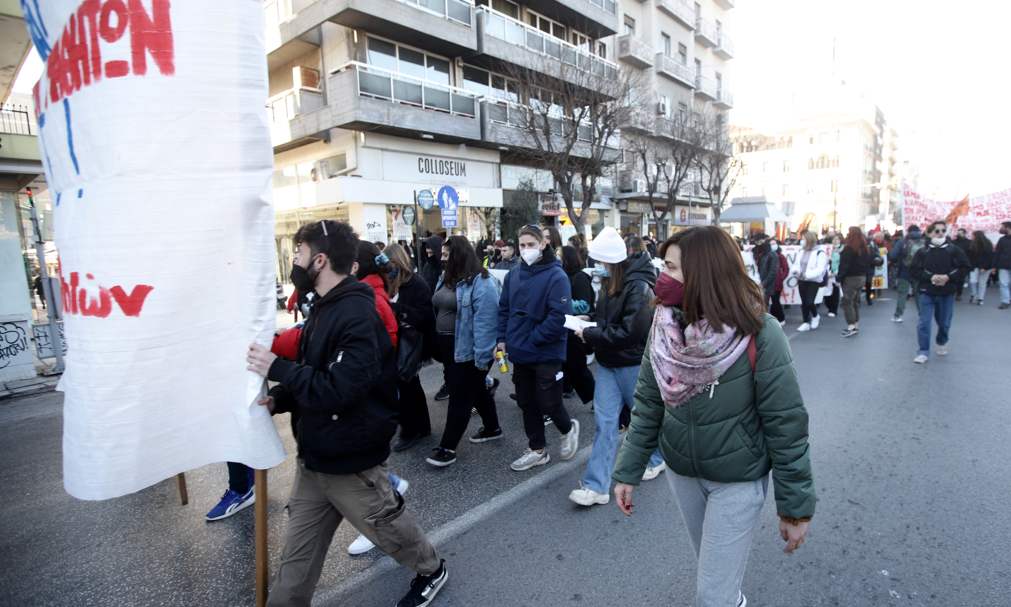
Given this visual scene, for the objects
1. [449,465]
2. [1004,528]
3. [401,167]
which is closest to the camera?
[1004,528]

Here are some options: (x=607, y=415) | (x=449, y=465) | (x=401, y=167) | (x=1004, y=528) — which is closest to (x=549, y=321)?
(x=607, y=415)

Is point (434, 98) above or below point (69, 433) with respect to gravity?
above

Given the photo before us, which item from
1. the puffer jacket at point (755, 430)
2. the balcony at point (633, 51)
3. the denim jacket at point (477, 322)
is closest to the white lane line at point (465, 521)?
the denim jacket at point (477, 322)

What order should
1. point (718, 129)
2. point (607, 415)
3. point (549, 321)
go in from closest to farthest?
point (607, 415)
point (549, 321)
point (718, 129)

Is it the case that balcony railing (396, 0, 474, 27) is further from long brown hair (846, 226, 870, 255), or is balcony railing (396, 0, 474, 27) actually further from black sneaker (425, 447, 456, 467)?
black sneaker (425, 447, 456, 467)

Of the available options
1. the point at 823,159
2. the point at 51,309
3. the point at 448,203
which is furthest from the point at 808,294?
the point at 823,159

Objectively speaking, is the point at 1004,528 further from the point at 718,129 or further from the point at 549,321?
the point at 718,129

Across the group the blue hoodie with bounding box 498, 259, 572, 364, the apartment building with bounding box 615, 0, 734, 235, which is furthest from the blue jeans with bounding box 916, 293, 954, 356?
the apartment building with bounding box 615, 0, 734, 235

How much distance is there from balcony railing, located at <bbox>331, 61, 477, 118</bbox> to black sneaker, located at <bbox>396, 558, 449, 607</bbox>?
→ 1566 cm

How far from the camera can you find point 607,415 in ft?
A: 11.4

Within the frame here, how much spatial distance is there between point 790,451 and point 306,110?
18420 millimetres

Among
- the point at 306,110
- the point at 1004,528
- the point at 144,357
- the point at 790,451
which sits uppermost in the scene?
the point at 306,110

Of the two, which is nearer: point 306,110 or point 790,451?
point 790,451

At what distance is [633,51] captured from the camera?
93.7 feet
